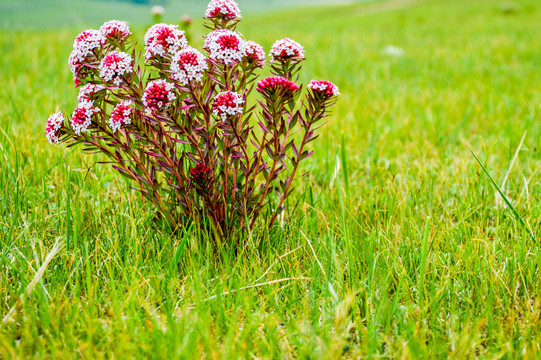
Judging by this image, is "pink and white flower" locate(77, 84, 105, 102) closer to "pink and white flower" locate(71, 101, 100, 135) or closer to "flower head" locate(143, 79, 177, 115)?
"pink and white flower" locate(71, 101, 100, 135)

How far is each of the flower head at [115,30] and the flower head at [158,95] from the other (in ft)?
1.01

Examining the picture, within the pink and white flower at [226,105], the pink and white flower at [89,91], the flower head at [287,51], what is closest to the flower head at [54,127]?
the pink and white flower at [89,91]

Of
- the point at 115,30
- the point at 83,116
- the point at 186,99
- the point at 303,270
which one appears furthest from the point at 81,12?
the point at 303,270

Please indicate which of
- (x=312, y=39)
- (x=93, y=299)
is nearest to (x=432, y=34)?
(x=312, y=39)

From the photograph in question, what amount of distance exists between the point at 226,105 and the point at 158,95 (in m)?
0.25

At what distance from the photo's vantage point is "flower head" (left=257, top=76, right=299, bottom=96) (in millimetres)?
1650

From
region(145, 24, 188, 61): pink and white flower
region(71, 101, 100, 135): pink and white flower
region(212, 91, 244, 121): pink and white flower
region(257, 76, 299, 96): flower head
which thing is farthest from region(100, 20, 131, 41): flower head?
region(257, 76, 299, 96): flower head

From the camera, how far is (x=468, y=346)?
4.71 ft

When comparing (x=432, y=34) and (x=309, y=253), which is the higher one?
(x=432, y=34)

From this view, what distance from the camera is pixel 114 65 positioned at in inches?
63.7

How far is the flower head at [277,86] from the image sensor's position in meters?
1.65

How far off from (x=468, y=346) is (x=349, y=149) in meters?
2.30

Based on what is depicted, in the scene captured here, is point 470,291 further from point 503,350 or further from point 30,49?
point 30,49

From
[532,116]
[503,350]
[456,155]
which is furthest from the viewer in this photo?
[532,116]
